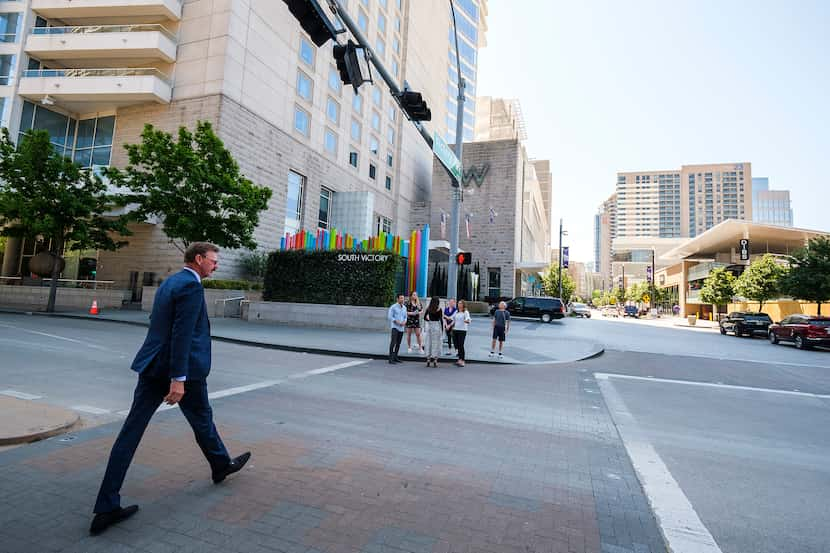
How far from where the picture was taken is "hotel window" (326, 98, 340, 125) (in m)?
33.4

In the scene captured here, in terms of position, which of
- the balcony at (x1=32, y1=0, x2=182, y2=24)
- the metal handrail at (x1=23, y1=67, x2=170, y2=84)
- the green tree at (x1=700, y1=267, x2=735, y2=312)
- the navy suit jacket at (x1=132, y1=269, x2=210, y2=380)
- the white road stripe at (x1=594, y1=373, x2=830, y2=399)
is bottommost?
the white road stripe at (x1=594, y1=373, x2=830, y2=399)

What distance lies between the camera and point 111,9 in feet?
80.7

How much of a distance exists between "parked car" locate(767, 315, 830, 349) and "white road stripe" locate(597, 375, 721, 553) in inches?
764

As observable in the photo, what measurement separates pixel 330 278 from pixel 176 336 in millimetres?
16513

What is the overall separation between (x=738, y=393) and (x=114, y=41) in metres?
31.9

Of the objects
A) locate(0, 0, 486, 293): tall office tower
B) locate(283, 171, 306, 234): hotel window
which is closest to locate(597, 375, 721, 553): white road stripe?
locate(0, 0, 486, 293): tall office tower

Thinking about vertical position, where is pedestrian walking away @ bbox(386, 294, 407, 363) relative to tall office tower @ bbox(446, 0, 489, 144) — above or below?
below

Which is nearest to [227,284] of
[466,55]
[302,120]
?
[302,120]

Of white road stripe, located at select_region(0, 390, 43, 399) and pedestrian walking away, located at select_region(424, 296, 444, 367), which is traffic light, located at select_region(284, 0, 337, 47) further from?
white road stripe, located at select_region(0, 390, 43, 399)

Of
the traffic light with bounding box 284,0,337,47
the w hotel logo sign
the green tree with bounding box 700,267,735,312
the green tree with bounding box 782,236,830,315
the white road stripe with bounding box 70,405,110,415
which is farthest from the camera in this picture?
the w hotel logo sign

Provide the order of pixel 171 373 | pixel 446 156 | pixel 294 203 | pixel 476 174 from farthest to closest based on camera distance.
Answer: pixel 476 174 → pixel 294 203 → pixel 446 156 → pixel 171 373

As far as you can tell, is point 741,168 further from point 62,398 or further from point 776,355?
point 62,398

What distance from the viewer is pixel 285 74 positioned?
28.0 meters

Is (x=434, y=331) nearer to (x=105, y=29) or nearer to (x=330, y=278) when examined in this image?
(x=330, y=278)
